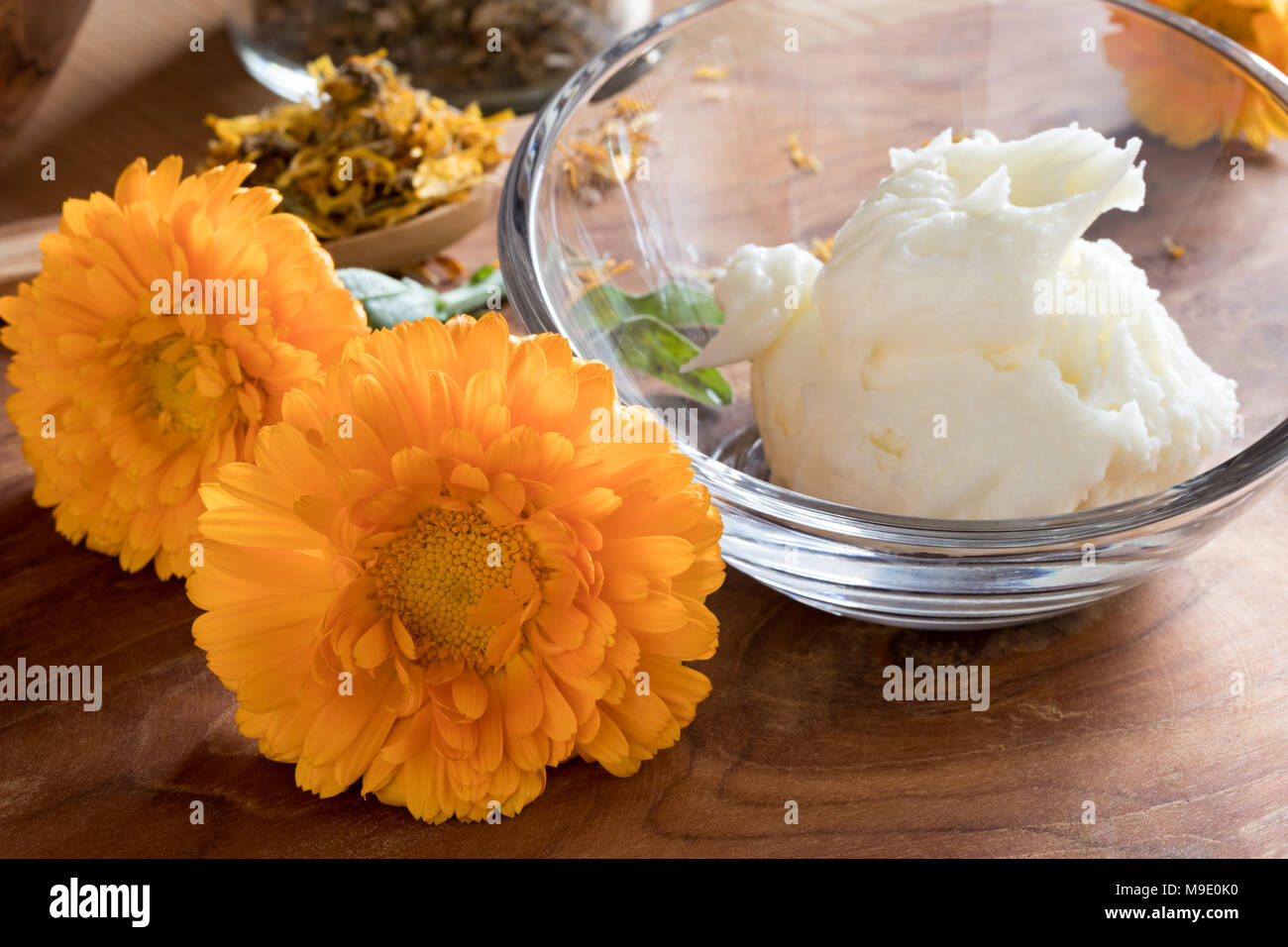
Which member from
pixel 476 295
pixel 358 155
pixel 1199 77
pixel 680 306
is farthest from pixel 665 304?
pixel 1199 77

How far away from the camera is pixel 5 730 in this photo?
564mm

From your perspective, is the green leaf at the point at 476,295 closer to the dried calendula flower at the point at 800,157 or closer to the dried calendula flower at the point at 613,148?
the dried calendula flower at the point at 613,148

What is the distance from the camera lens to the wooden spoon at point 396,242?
0.80 meters

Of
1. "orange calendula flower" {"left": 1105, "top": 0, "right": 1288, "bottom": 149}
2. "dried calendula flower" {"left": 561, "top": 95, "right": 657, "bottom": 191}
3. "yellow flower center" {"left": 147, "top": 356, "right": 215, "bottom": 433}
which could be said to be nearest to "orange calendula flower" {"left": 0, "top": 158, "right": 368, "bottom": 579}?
"yellow flower center" {"left": 147, "top": 356, "right": 215, "bottom": 433}

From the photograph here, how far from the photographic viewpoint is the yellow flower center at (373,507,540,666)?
480 mm

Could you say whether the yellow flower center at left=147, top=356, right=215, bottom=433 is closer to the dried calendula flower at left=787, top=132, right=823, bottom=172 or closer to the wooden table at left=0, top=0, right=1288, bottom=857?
the wooden table at left=0, top=0, right=1288, bottom=857

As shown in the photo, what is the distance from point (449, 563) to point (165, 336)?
0.21 meters

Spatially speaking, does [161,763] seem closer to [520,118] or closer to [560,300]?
[560,300]

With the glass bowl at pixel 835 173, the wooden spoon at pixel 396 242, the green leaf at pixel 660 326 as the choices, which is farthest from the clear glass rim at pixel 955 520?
the wooden spoon at pixel 396 242

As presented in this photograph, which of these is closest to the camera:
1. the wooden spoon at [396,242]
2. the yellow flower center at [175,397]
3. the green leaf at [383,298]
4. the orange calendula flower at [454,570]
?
the orange calendula flower at [454,570]

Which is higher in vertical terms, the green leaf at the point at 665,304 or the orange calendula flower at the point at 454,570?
the green leaf at the point at 665,304

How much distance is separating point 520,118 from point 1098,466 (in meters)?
0.58

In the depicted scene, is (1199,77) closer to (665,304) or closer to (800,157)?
(800,157)

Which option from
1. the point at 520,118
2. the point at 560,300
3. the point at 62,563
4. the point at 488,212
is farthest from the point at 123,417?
the point at 520,118
